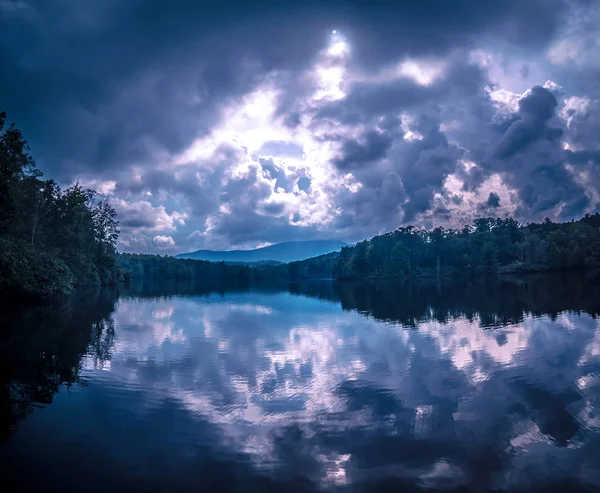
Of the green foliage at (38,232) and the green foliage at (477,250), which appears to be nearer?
the green foliage at (38,232)

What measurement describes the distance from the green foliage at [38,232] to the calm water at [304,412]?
1844 cm

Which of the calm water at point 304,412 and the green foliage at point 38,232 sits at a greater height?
the green foliage at point 38,232

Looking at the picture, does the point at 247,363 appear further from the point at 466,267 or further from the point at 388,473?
the point at 466,267

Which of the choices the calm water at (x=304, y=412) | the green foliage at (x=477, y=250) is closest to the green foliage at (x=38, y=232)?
the calm water at (x=304, y=412)

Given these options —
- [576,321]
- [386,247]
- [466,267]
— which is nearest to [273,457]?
[576,321]

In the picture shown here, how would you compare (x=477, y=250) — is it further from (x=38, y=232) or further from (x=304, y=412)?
(x=304, y=412)

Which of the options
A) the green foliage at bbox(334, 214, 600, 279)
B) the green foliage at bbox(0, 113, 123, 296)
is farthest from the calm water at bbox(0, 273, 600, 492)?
the green foliage at bbox(334, 214, 600, 279)

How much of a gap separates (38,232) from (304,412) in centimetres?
6078

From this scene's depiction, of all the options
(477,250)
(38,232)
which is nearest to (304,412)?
(38,232)

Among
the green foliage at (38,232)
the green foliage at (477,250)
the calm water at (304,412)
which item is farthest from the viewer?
the green foliage at (477,250)

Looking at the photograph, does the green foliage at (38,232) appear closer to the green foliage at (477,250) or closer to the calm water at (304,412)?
the calm water at (304,412)

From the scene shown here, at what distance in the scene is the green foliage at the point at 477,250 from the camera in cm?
12631

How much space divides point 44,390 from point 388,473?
12067 millimetres

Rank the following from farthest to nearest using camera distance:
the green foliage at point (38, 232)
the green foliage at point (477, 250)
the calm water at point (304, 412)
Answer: the green foliage at point (477, 250)
the green foliage at point (38, 232)
the calm water at point (304, 412)
